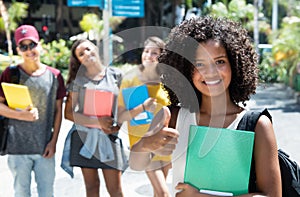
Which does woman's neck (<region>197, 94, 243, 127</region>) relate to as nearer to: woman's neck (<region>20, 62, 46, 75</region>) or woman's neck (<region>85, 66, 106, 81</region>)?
woman's neck (<region>85, 66, 106, 81</region>)

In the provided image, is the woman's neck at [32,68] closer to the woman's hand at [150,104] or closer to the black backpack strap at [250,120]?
the woman's hand at [150,104]

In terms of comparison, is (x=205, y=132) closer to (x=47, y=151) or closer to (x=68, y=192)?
(x=47, y=151)

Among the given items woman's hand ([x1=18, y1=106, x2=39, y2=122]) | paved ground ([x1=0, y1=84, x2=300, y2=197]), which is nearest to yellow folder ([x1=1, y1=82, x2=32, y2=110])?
woman's hand ([x1=18, y1=106, x2=39, y2=122])

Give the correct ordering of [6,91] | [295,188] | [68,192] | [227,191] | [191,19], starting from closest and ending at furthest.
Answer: [227,191] < [295,188] < [191,19] < [6,91] < [68,192]

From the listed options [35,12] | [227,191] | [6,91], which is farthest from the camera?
[35,12]

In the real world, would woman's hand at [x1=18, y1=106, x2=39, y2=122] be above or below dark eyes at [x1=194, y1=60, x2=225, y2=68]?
below

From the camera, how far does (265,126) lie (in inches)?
67.8

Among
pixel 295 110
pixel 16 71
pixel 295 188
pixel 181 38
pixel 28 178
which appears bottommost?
pixel 295 110

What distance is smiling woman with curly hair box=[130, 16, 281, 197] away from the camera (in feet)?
5.72

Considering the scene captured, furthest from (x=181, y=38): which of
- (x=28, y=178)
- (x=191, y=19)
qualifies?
(x=28, y=178)

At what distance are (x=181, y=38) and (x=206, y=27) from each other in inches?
4.3

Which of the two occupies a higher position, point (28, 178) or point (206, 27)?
point (206, 27)

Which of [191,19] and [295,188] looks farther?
[191,19]

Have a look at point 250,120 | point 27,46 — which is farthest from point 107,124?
point 250,120
